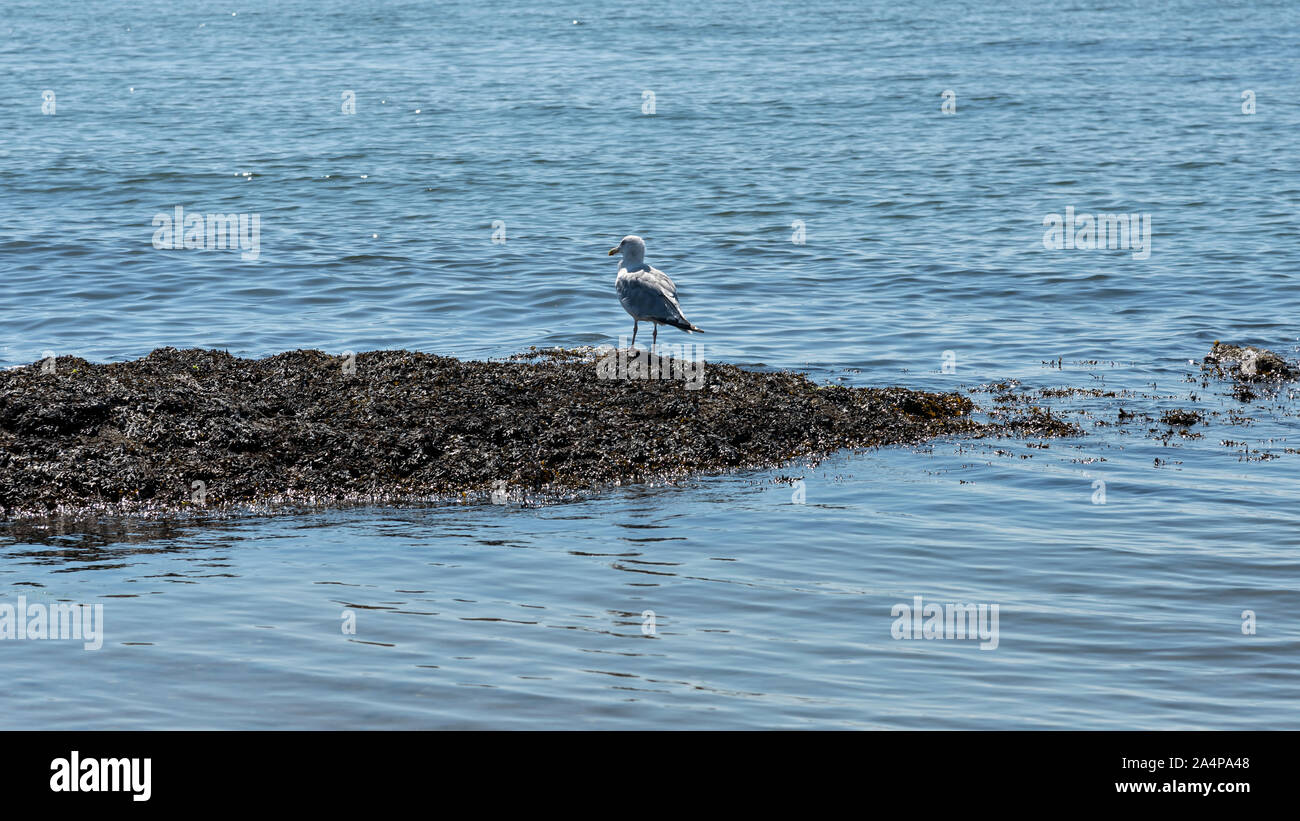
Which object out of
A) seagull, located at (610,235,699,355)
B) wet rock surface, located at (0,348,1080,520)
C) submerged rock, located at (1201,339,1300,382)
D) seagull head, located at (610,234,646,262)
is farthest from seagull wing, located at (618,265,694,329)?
submerged rock, located at (1201,339,1300,382)

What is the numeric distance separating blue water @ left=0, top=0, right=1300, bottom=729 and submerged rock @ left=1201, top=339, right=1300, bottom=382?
19.7 inches

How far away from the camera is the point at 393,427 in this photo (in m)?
10.9

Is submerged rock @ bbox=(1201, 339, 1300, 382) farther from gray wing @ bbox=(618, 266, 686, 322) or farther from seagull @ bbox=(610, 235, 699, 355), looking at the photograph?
gray wing @ bbox=(618, 266, 686, 322)

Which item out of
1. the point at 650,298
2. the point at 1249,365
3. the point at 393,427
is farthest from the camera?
the point at 1249,365

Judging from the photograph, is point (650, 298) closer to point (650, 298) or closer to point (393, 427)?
point (650, 298)

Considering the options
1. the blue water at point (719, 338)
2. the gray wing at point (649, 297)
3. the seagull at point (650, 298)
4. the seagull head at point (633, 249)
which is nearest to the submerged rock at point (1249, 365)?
the blue water at point (719, 338)

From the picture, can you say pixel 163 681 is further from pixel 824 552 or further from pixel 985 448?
pixel 985 448

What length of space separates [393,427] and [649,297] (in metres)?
3.74

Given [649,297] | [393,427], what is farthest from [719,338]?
[393,427]

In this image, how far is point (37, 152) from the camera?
3011cm

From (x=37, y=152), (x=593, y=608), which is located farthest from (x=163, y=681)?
(x=37, y=152)

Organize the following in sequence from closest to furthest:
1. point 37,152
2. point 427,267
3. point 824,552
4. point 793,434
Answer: point 824,552 → point 793,434 → point 427,267 → point 37,152

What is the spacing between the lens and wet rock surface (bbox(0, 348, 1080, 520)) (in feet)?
32.9
